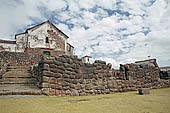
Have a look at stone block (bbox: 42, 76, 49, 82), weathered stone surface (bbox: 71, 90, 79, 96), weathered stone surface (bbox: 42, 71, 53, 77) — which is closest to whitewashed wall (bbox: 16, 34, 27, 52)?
weathered stone surface (bbox: 42, 71, 53, 77)

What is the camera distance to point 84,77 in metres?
8.32

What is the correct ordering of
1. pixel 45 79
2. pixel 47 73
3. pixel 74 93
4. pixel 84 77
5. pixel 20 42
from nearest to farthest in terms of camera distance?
pixel 45 79
pixel 47 73
pixel 74 93
pixel 84 77
pixel 20 42

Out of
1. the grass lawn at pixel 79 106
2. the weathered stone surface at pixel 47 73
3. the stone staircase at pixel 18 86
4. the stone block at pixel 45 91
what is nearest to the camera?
the grass lawn at pixel 79 106

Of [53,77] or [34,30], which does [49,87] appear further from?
[34,30]

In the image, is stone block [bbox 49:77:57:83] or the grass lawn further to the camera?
stone block [bbox 49:77:57:83]

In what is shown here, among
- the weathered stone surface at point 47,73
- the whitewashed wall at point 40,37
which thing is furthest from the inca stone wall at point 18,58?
the weathered stone surface at point 47,73

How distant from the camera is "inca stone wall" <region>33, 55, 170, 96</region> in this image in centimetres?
717

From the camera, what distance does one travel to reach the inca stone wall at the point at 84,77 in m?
7.17

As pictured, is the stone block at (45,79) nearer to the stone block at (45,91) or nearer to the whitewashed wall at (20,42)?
the stone block at (45,91)

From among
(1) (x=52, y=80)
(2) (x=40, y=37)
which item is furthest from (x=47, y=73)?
(2) (x=40, y=37)

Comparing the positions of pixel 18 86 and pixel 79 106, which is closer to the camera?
pixel 79 106

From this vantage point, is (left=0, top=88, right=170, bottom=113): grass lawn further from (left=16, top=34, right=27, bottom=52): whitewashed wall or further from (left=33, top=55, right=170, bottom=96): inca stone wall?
(left=16, top=34, right=27, bottom=52): whitewashed wall

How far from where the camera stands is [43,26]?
Answer: 82.9 ft

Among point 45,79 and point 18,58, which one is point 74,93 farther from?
point 18,58
